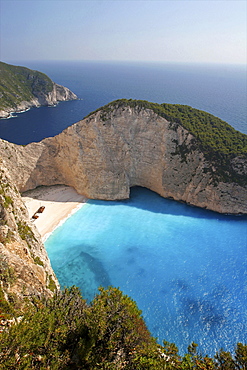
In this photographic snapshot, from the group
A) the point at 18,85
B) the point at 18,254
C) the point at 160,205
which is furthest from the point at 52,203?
the point at 18,85

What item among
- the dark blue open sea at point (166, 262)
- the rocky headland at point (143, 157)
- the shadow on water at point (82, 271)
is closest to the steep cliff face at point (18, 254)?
the shadow on water at point (82, 271)

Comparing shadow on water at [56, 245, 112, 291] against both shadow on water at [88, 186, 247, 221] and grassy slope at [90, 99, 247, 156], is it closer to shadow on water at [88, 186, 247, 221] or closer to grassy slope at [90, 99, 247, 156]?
shadow on water at [88, 186, 247, 221]

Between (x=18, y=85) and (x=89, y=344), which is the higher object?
(x=18, y=85)

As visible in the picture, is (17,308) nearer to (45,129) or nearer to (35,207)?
(35,207)

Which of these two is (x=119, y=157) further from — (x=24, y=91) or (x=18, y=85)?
(x=18, y=85)

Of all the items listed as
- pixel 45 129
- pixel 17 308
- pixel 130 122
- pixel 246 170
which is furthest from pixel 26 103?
pixel 17 308

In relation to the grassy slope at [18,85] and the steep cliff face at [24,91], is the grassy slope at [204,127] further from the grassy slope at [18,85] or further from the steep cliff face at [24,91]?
the grassy slope at [18,85]
